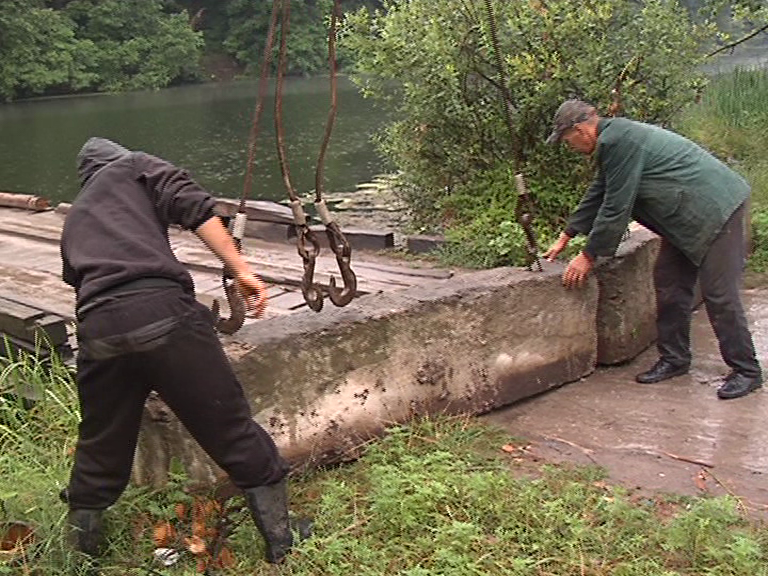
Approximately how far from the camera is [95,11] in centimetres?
4447

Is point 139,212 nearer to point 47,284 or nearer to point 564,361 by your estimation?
point 564,361

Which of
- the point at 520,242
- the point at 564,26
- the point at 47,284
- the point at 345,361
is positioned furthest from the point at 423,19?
the point at 345,361

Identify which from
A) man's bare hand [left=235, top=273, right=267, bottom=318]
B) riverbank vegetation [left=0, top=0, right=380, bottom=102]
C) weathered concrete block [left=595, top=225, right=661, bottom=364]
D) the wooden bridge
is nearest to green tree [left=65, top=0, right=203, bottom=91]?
riverbank vegetation [left=0, top=0, right=380, bottom=102]

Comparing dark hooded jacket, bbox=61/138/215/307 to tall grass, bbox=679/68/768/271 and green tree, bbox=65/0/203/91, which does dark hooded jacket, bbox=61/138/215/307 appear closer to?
tall grass, bbox=679/68/768/271

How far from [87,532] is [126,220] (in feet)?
3.67

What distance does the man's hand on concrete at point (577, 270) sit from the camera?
4.95m

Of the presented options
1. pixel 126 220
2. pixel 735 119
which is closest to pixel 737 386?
pixel 126 220

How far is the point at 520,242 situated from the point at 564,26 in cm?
197

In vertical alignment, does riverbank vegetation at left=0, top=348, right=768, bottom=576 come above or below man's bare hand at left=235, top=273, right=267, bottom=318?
below

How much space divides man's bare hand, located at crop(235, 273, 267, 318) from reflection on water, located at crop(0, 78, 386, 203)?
13.8m

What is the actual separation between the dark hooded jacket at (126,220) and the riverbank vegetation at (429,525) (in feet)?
3.03

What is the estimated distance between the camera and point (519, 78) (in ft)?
26.4

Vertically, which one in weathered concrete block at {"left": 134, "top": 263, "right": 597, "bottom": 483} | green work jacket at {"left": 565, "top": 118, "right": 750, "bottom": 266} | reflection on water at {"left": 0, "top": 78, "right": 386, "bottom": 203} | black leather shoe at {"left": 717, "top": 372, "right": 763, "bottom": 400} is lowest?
reflection on water at {"left": 0, "top": 78, "right": 386, "bottom": 203}

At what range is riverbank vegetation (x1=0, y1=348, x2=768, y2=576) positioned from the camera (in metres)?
3.06
